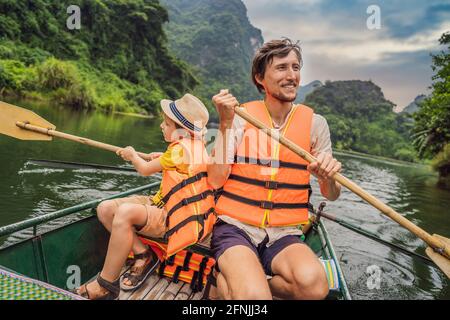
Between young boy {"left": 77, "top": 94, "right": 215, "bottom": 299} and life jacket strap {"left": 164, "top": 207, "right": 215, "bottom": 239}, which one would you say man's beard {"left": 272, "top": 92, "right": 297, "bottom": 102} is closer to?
young boy {"left": 77, "top": 94, "right": 215, "bottom": 299}

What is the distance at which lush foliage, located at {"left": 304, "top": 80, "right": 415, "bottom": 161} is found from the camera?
51.4m

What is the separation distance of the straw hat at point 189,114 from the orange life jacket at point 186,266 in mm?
855

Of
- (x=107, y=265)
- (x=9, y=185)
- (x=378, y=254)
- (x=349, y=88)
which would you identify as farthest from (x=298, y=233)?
(x=349, y=88)

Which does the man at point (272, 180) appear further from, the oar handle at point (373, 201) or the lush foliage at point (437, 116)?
the lush foliage at point (437, 116)

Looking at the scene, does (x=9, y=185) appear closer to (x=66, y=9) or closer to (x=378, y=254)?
(x=378, y=254)

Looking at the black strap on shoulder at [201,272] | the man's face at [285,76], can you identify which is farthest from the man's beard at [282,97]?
the black strap on shoulder at [201,272]

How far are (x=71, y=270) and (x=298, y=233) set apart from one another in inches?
65.2

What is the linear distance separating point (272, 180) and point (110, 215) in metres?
1.17

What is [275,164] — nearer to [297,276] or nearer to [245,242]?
[245,242]

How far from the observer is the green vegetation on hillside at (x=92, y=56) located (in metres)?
19.8

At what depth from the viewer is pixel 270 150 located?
226 centimetres

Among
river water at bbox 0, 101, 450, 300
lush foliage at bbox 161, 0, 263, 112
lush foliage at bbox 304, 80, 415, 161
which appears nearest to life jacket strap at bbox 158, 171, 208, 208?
river water at bbox 0, 101, 450, 300

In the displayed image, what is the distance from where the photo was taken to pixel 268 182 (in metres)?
2.16

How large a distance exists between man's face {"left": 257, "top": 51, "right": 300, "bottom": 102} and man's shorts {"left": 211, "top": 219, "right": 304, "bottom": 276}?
0.96 meters
